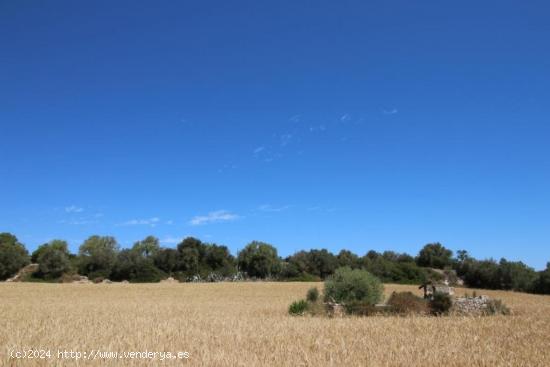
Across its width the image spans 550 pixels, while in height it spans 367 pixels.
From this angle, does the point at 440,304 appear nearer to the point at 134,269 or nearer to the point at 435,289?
the point at 435,289

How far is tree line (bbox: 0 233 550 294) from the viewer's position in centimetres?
7494

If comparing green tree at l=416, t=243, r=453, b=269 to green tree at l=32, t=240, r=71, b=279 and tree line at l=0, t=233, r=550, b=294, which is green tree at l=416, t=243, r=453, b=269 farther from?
green tree at l=32, t=240, r=71, b=279

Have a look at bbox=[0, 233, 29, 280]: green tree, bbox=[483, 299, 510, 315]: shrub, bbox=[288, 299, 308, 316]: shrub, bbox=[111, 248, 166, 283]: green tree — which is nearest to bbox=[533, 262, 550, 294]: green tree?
bbox=[483, 299, 510, 315]: shrub

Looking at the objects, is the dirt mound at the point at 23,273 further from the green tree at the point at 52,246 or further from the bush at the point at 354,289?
the bush at the point at 354,289

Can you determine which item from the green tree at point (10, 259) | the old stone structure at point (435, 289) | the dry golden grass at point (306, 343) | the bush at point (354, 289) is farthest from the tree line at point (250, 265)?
the dry golden grass at point (306, 343)

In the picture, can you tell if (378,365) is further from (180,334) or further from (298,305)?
(298,305)

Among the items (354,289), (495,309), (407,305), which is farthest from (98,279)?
(495,309)

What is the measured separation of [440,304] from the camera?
25.8 m

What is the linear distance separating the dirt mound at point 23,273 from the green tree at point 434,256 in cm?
8492

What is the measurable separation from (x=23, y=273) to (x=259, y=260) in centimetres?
4720

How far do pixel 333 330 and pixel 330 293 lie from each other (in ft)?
46.9

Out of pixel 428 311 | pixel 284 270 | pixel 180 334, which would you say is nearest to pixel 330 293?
pixel 428 311

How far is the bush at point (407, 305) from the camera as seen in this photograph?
2476 cm

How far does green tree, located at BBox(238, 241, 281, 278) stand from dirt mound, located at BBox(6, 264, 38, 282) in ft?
137
